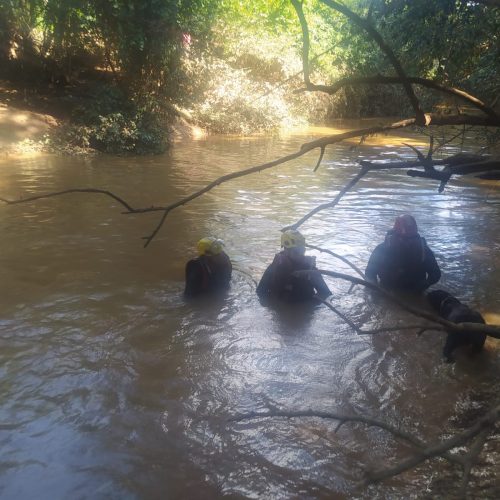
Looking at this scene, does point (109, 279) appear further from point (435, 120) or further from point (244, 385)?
point (435, 120)

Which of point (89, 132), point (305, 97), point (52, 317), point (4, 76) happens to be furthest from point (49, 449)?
point (305, 97)

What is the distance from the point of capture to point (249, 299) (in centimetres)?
620

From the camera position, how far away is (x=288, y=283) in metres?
5.84

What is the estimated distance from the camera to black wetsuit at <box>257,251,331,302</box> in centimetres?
569

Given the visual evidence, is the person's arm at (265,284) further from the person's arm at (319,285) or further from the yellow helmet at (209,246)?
the yellow helmet at (209,246)

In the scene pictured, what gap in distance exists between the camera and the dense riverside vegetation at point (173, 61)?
14664 mm

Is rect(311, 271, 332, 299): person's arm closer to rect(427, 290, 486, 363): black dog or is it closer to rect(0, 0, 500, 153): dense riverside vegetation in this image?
rect(427, 290, 486, 363): black dog

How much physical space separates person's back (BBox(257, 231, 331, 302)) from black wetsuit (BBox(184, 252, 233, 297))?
484 mm

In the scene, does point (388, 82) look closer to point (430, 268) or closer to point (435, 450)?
point (435, 450)

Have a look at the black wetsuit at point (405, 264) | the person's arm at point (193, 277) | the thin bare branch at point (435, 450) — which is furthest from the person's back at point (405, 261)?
the thin bare branch at point (435, 450)

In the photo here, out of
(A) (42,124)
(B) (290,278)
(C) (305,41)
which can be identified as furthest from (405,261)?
(A) (42,124)

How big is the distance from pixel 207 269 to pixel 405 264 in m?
2.33

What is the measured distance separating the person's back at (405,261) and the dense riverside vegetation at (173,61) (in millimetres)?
3789

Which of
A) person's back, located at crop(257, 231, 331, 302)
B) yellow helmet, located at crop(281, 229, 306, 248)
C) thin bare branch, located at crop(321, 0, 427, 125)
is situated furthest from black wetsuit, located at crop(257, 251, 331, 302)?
thin bare branch, located at crop(321, 0, 427, 125)
